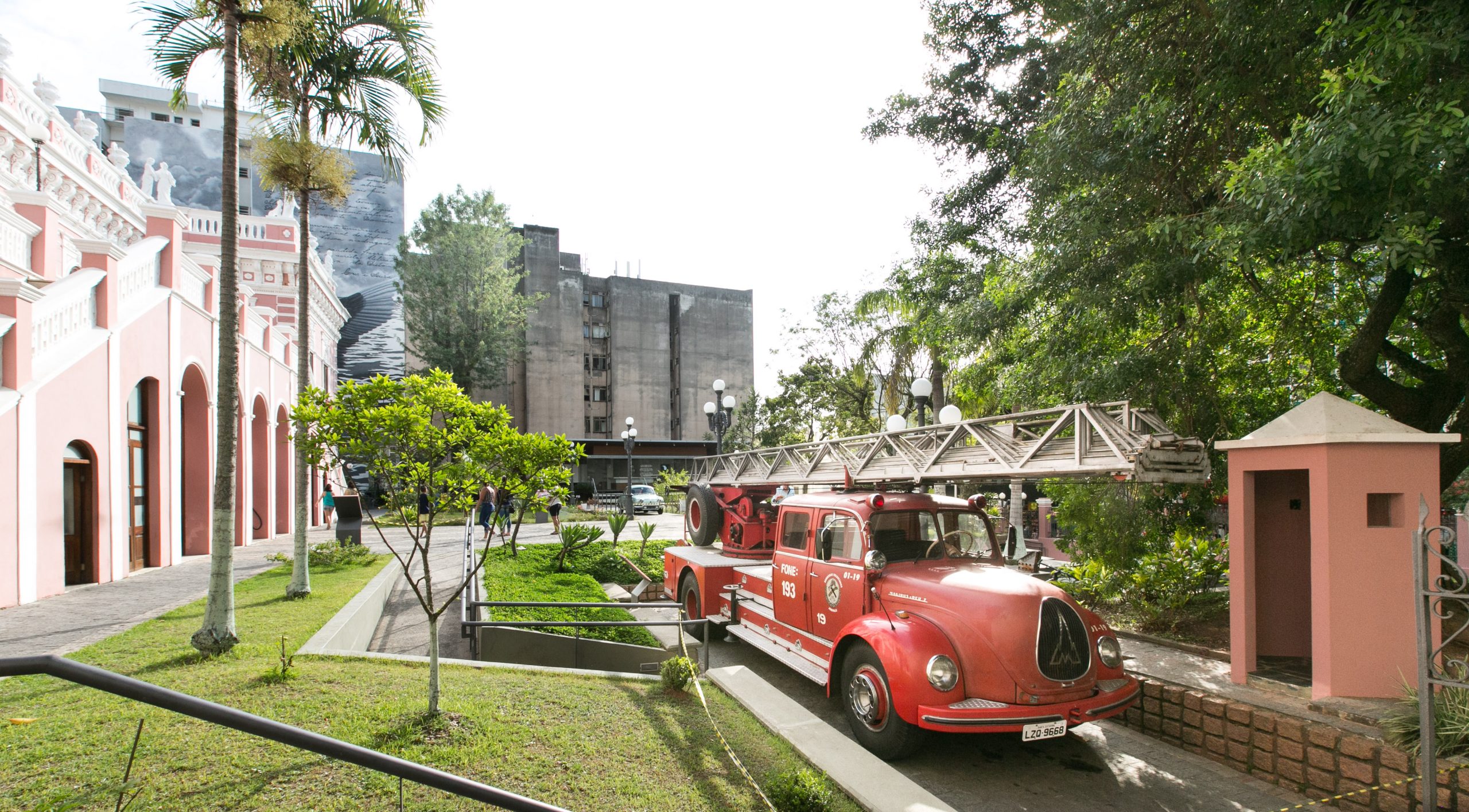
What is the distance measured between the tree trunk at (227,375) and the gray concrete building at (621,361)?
3910cm

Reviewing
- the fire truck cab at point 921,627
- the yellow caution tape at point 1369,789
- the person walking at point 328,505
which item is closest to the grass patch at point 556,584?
the fire truck cab at point 921,627

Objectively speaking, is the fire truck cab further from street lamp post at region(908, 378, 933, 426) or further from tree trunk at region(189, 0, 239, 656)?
tree trunk at region(189, 0, 239, 656)

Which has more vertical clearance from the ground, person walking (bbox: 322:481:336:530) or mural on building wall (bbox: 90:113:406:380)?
mural on building wall (bbox: 90:113:406:380)

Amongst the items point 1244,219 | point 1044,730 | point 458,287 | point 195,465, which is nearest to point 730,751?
point 1044,730

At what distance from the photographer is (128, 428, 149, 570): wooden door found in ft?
43.6

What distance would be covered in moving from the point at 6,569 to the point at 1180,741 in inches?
531

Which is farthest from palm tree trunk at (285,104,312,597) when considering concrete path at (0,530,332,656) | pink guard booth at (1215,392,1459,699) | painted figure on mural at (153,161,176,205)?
painted figure on mural at (153,161,176,205)

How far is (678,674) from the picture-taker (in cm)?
657

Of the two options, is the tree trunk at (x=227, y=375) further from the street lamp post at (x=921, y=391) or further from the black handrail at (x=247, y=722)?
the street lamp post at (x=921, y=391)

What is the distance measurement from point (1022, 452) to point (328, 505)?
2965 centimetres

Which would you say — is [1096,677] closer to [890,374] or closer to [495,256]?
[890,374]

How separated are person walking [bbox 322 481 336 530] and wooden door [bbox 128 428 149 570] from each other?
14.4 metres

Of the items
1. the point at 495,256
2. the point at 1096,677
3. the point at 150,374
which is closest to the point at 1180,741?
the point at 1096,677

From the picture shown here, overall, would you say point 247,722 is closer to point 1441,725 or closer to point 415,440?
point 415,440
